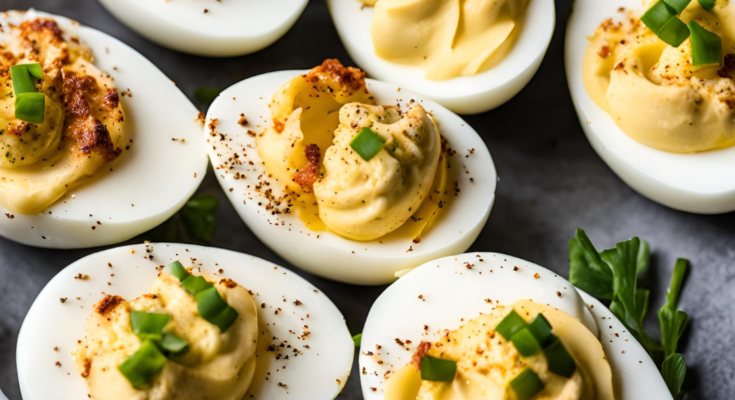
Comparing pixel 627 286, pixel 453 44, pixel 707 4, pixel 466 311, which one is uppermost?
pixel 707 4

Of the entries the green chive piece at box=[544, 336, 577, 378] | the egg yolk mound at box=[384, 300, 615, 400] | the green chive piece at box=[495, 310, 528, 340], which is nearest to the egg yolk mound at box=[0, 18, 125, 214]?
the egg yolk mound at box=[384, 300, 615, 400]

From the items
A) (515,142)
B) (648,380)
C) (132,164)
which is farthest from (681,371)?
(132,164)

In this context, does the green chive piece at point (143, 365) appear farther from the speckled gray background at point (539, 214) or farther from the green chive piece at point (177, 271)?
the speckled gray background at point (539, 214)

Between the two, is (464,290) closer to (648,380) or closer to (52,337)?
(648,380)

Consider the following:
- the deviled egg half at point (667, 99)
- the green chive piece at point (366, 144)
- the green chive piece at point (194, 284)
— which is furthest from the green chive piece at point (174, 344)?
the deviled egg half at point (667, 99)

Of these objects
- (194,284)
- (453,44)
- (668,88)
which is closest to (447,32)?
(453,44)

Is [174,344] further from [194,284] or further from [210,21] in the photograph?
[210,21]
